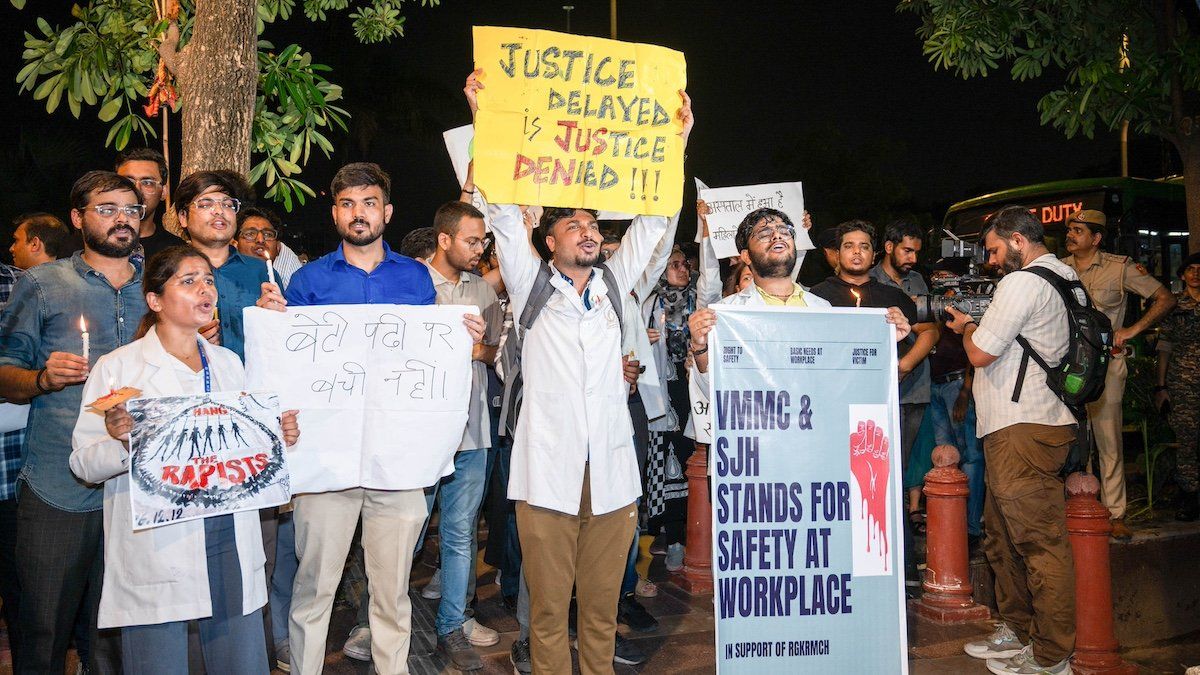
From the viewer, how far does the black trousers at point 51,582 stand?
150 inches

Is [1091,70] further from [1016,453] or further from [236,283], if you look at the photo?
[236,283]

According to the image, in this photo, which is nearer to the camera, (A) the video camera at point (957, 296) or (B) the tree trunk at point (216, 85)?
(A) the video camera at point (957, 296)

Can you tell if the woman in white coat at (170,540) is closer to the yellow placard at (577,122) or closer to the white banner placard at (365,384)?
the white banner placard at (365,384)

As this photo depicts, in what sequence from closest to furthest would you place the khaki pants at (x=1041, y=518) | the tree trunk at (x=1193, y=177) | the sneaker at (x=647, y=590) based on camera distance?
the khaki pants at (x=1041, y=518), the sneaker at (x=647, y=590), the tree trunk at (x=1193, y=177)

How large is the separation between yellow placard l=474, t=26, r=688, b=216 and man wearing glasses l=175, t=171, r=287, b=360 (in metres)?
1.30

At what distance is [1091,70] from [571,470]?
25.8 ft

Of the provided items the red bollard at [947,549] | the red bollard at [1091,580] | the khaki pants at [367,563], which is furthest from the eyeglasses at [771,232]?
the red bollard at [1091,580]

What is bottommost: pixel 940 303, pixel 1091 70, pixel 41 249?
pixel 940 303

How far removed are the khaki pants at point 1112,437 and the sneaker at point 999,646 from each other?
3.25 meters

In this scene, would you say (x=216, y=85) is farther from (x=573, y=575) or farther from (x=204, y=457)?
(x=573, y=575)

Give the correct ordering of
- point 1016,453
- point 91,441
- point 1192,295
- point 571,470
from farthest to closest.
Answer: point 1192,295 → point 1016,453 → point 571,470 → point 91,441

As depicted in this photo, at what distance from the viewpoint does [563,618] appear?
4250 mm

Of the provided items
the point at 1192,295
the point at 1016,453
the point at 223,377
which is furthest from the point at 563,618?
the point at 1192,295

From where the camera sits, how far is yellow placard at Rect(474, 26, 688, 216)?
4219 mm
